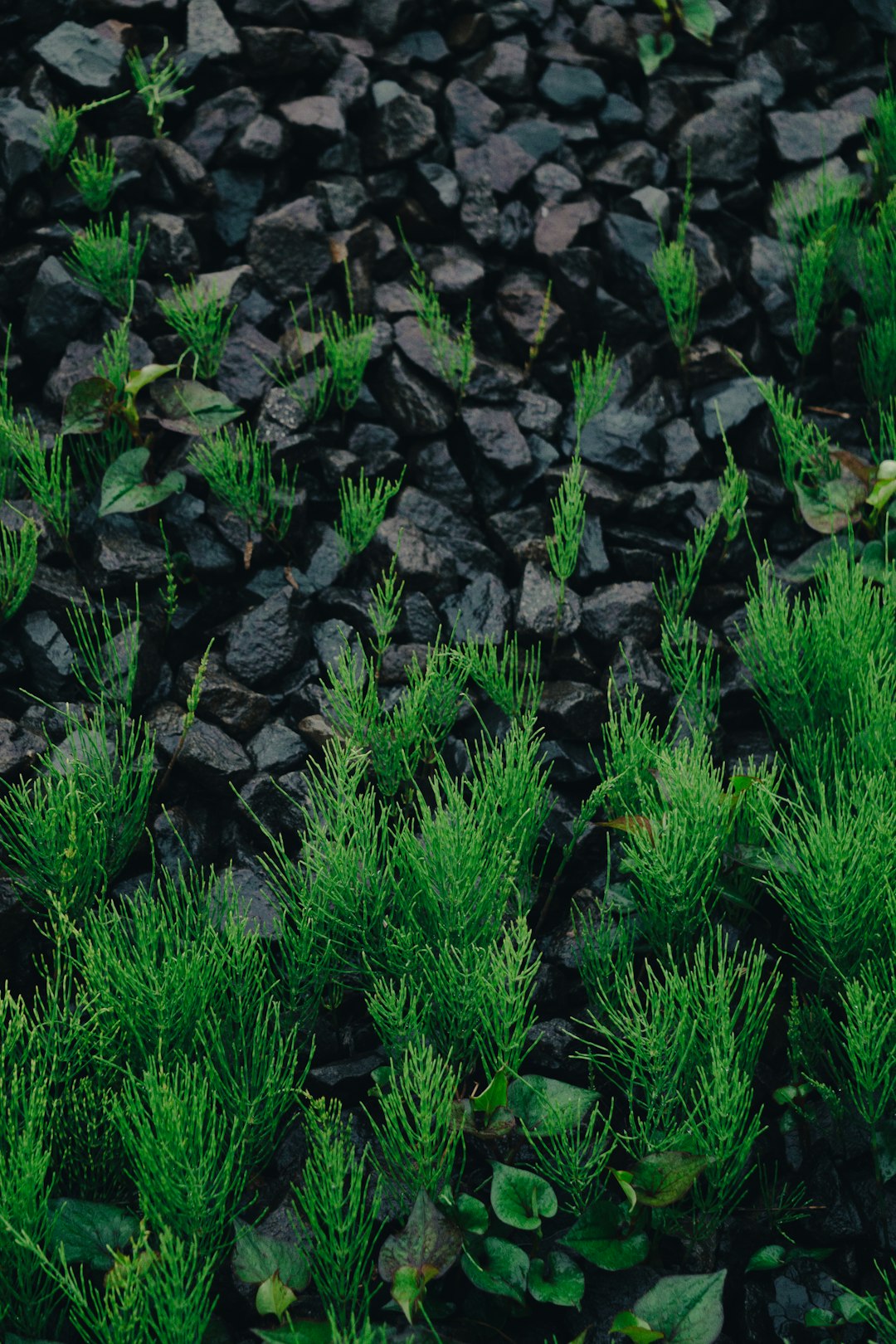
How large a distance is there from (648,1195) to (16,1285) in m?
0.84

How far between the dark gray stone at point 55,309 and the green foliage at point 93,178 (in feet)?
0.56

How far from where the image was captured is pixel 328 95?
3.12 meters

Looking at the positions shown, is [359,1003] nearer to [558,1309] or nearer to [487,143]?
[558,1309]

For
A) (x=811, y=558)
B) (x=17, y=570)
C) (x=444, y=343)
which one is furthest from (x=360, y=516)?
(x=811, y=558)

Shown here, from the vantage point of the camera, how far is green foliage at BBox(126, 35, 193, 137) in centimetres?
290

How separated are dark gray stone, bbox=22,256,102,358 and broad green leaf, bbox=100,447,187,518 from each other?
1.38 ft

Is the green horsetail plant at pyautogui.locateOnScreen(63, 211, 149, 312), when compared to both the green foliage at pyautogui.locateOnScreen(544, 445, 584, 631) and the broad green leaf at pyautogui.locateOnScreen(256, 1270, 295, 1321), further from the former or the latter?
the broad green leaf at pyautogui.locateOnScreen(256, 1270, 295, 1321)

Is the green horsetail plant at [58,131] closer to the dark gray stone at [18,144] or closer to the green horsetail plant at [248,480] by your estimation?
the dark gray stone at [18,144]

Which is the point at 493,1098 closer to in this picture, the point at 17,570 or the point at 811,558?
the point at 17,570

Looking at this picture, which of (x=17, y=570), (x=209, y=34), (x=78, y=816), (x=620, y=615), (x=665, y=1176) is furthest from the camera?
(x=209, y=34)

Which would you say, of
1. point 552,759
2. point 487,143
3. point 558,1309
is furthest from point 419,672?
point 487,143

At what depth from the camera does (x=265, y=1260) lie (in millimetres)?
1557

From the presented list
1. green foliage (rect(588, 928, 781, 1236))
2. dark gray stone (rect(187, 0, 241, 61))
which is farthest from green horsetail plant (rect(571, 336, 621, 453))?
green foliage (rect(588, 928, 781, 1236))

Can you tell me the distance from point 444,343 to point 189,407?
608 millimetres
